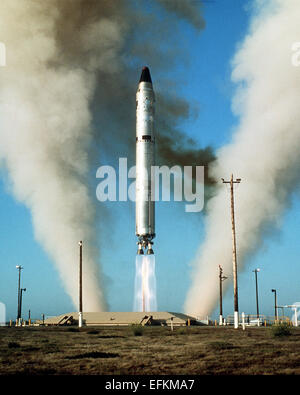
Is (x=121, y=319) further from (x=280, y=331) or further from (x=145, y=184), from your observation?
(x=280, y=331)

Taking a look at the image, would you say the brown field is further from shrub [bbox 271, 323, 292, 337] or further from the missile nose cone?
the missile nose cone

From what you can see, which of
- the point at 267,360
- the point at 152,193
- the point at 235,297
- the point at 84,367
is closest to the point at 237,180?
the point at 235,297

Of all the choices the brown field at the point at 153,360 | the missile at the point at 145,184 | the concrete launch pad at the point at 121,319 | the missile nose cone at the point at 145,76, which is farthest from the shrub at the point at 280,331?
the missile nose cone at the point at 145,76

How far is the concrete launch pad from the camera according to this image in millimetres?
63969

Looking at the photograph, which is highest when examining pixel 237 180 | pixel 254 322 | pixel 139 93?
pixel 139 93

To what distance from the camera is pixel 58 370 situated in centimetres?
1672

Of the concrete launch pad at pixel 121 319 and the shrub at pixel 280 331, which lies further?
the concrete launch pad at pixel 121 319

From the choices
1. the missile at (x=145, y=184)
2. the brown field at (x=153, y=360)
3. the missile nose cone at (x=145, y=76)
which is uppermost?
the missile nose cone at (x=145, y=76)

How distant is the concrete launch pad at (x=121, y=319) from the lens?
64.0 meters

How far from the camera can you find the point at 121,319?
2591 inches

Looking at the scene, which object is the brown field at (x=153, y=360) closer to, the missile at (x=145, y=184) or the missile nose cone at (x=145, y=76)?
the missile at (x=145, y=184)

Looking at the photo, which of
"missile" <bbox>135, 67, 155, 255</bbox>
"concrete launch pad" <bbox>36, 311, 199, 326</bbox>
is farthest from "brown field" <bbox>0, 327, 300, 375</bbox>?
"missile" <bbox>135, 67, 155, 255</bbox>
